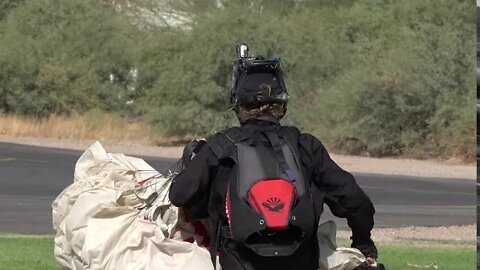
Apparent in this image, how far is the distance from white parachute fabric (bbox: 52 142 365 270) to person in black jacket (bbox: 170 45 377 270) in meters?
0.15

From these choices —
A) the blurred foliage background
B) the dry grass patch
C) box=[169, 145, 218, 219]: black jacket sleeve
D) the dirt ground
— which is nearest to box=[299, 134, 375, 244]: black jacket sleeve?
box=[169, 145, 218, 219]: black jacket sleeve

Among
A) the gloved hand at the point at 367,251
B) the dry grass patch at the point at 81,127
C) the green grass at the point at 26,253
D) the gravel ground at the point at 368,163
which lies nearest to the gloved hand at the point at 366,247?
the gloved hand at the point at 367,251

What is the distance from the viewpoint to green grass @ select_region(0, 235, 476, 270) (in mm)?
9797

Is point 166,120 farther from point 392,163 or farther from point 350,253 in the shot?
point 350,253

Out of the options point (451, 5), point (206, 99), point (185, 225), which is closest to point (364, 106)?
point (206, 99)

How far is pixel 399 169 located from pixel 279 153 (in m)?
24.8

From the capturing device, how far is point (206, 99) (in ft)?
109

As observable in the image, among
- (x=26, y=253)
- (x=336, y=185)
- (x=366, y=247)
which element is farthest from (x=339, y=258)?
(x=26, y=253)

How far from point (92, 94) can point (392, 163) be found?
41.7 feet

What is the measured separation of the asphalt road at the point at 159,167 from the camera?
54.2 feet

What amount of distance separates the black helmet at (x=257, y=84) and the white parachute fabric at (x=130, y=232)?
22.2 inches

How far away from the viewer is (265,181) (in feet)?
13.2

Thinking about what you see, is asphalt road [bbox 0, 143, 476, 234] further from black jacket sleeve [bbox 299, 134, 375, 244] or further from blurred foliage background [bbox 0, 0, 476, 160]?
black jacket sleeve [bbox 299, 134, 375, 244]

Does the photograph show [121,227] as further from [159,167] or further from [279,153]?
[159,167]
